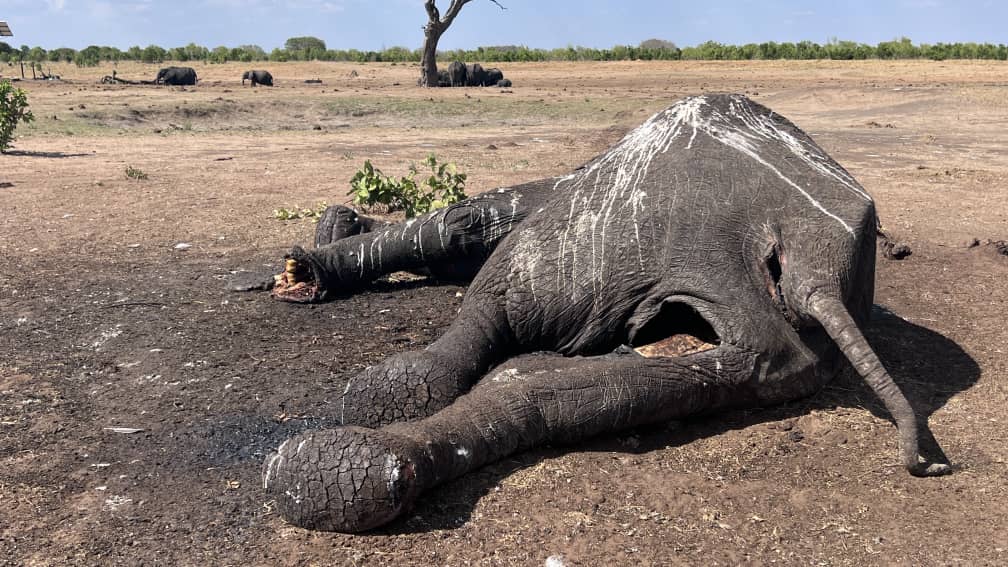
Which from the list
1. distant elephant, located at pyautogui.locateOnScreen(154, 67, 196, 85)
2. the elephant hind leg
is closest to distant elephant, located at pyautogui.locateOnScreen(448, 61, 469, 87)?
distant elephant, located at pyautogui.locateOnScreen(154, 67, 196, 85)

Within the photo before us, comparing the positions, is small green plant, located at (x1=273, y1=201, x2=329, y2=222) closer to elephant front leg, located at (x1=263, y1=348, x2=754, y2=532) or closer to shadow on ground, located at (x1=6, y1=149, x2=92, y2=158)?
elephant front leg, located at (x1=263, y1=348, x2=754, y2=532)

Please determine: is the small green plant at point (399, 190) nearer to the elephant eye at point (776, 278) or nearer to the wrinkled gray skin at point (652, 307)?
the wrinkled gray skin at point (652, 307)

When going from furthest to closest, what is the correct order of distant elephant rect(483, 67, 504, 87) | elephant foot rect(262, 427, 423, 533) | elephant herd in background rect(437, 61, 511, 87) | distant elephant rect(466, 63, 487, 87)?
distant elephant rect(483, 67, 504, 87) → distant elephant rect(466, 63, 487, 87) → elephant herd in background rect(437, 61, 511, 87) → elephant foot rect(262, 427, 423, 533)

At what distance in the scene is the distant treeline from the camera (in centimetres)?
5344

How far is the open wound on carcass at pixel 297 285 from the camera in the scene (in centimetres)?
534

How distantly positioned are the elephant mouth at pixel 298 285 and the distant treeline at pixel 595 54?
47.0 meters

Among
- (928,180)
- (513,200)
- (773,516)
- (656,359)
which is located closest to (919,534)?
(773,516)

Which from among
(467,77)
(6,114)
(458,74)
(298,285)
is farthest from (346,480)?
(467,77)

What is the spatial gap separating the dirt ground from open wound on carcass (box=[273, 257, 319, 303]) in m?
0.10

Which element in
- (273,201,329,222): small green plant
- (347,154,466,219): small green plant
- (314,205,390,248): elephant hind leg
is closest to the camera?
(314,205,390,248): elephant hind leg

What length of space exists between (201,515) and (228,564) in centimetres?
35

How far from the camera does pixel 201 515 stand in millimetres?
3076

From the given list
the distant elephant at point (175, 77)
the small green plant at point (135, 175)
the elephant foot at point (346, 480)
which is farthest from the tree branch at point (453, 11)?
the elephant foot at point (346, 480)

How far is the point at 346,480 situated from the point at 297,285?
2738 millimetres
